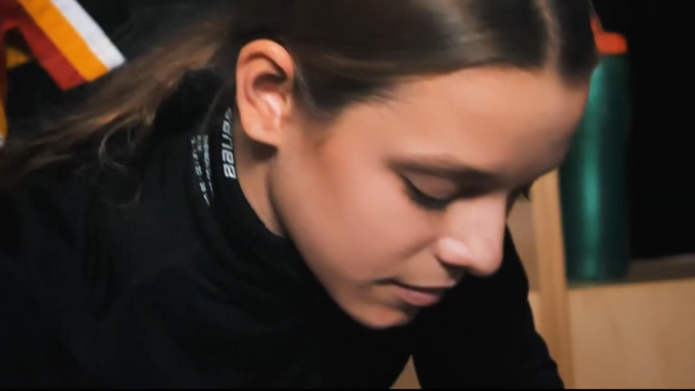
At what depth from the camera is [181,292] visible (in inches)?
18.2

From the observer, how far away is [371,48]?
1.26ft

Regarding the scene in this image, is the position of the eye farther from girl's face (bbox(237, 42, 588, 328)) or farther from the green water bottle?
the green water bottle

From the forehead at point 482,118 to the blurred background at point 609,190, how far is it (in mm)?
152

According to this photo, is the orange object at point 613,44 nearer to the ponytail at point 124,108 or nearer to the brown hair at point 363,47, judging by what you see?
the brown hair at point 363,47

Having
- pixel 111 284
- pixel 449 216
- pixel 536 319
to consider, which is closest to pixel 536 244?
pixel 536 319

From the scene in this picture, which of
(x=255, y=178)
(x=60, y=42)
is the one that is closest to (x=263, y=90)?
(x=255, y=178)

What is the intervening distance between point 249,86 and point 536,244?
0.26 meters

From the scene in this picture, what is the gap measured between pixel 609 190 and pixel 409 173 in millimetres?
236

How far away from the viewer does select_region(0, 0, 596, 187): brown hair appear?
1.19ft

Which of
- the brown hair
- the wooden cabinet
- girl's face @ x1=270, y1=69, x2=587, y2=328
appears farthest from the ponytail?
the wooden cabinet

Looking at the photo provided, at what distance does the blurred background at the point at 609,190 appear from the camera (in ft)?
1.69

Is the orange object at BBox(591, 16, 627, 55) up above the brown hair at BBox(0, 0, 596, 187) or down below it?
below

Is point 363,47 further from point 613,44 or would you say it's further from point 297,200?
point 613,44

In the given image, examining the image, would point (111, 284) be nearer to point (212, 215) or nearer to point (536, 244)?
point (212, 215)
